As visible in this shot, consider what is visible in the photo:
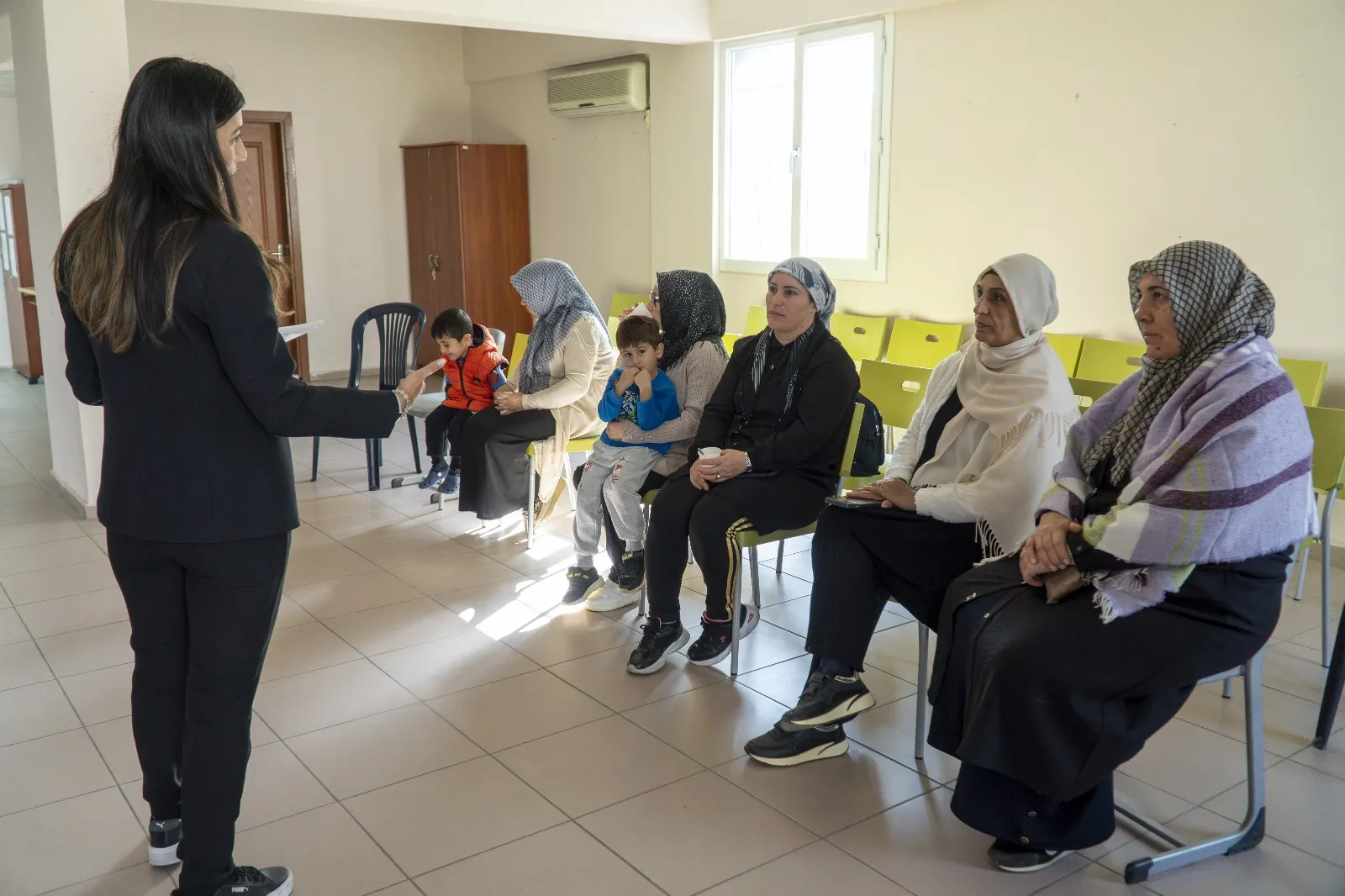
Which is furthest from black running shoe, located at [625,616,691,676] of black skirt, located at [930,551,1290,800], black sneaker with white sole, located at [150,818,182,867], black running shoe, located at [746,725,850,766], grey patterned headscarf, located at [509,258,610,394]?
grey patterned headscarf, located at [509,258,610,394]

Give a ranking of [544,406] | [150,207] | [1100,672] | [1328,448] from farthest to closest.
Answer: [544,406], [1328,448], [1100,672], [150,207]

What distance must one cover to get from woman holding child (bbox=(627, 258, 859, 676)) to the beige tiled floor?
0.51 feet

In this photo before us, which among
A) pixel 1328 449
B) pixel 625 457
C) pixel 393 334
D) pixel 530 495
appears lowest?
pixel 530 495

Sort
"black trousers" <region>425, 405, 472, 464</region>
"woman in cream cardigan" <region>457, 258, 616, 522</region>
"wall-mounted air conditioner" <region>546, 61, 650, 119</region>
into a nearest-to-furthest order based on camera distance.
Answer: "woman in cream cardigan" <region>457, 258, 616, 522</region> < "black trousers" <region>425, 405, 472, 464</region> < "wall-mounted air conditioner" <region>546, 61, 650, 119</region>

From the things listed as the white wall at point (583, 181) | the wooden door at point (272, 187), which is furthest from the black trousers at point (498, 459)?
the wooden door at point (272, 187)

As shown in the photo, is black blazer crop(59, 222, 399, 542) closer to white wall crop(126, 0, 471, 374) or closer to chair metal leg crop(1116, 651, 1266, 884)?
chair metal leg crop(1116, 651, 1266, 884)

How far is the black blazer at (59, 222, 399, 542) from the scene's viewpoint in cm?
173

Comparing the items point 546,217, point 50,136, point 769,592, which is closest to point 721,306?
point 769,592

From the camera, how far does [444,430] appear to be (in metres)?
4.86

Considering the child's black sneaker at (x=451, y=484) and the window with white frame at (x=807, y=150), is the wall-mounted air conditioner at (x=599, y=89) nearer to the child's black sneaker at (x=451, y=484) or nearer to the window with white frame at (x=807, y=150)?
the window with white frame at (x=807, y=150)

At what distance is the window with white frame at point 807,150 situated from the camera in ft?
18.7

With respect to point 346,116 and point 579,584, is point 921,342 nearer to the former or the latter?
point 579,584

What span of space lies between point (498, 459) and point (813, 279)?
1.62 m

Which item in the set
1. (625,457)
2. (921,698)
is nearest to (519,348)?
(625,457)
